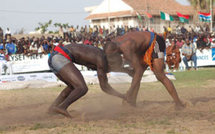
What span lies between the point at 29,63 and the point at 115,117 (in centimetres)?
1287

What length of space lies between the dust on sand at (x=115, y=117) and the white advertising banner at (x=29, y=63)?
833 centimetres

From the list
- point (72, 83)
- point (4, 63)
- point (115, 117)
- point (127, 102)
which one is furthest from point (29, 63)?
point (115, 117)

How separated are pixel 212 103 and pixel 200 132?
3120 mm

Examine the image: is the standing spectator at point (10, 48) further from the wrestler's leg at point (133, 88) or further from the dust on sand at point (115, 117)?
the wrestler's leg at point (133, 88)

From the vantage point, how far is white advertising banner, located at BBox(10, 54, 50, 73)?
18922 mm

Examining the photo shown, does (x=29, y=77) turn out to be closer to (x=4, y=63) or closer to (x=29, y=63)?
(x=4, y=63)

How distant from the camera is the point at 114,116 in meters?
7.25

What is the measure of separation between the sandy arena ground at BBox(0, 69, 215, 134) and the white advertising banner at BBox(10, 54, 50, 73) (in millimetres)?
7889

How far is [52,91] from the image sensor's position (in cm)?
1234

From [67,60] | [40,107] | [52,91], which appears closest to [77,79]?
[67,60]

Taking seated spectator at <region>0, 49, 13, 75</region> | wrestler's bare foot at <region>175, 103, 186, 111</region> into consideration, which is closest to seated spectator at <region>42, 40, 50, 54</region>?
seated spectator at <region>0, 49, 13, 75</region>

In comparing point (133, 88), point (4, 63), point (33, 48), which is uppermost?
point (133, 88)

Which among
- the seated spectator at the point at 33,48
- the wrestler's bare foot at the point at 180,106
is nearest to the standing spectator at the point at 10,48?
the seated spectator at the point at 33,48

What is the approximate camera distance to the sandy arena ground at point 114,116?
5.96 meters
